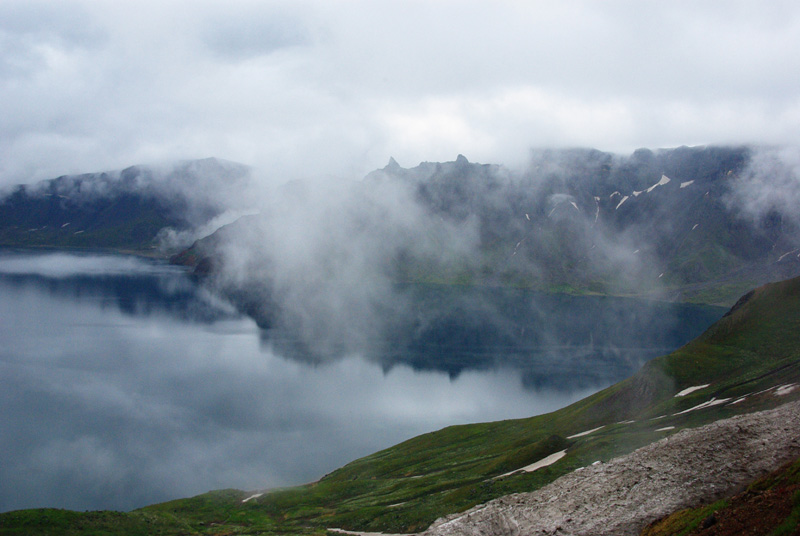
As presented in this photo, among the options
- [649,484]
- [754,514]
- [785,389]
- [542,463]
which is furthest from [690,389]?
[754,514]

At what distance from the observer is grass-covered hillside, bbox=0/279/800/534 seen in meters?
48.5

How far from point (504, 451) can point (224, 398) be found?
249 ft

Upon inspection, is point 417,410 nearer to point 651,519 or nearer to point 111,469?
point 111,469

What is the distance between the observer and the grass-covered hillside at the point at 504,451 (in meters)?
48.5

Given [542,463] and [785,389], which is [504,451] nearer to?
[542,463]

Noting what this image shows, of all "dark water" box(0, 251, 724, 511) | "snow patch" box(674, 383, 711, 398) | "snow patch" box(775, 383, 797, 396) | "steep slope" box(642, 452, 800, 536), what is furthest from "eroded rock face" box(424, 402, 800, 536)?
"dark water" box(0, 251, 724, 511)

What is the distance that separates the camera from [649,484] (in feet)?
99.4

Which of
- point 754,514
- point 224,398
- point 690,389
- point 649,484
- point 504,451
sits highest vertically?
point 224,398

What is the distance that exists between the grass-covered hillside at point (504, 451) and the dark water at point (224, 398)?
15680mm

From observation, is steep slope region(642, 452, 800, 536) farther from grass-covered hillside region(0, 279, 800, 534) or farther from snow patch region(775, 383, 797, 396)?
snow patch region(775, 383, 797, 396)

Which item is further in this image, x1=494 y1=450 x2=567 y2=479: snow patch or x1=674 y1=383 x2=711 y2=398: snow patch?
x1=674 y1=383 x2=711 y2=398: snow patch

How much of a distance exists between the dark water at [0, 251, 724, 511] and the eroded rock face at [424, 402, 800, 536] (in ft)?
190

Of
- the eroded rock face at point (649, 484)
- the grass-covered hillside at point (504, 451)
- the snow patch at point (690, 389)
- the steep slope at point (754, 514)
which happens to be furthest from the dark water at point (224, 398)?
the steep slope at point (754, 514)

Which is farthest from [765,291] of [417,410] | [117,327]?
[117,327]
